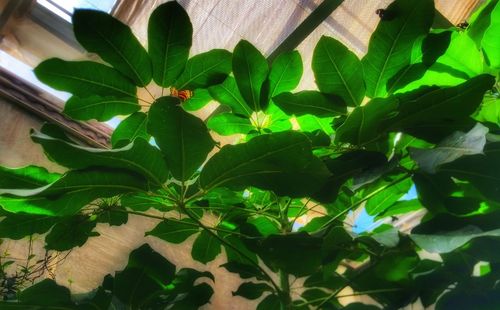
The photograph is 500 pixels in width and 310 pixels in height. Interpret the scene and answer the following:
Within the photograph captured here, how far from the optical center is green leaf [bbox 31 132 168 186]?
487mm

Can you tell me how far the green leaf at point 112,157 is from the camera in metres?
0.49

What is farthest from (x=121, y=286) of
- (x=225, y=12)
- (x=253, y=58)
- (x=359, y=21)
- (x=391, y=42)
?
(x=359, y=21)

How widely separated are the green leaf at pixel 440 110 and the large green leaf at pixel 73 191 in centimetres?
42

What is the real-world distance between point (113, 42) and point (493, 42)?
663mm

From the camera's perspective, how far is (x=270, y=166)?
55cm

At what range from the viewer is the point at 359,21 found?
110 cm

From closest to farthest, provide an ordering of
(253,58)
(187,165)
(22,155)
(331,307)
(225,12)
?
1. (187,165)
2. (253,58)
3. (331,307)
4. (225,12)
5. (22,155)

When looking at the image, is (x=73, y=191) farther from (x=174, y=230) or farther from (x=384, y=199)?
(x=384, y=199)

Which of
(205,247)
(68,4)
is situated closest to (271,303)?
(205,247)

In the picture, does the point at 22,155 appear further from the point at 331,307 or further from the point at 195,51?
the point at 331,307

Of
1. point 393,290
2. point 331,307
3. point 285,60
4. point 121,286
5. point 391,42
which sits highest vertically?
point 391,42

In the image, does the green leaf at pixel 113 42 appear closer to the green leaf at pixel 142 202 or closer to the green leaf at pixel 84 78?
the green leaf at pixel 84 78

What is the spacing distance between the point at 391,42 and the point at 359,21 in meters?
0.51

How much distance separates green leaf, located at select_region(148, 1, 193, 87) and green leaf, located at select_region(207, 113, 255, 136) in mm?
212
